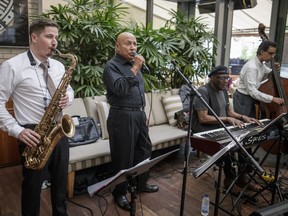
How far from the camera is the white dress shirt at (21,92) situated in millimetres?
1650

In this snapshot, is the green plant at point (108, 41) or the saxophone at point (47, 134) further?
the green plant at point (108, 41)

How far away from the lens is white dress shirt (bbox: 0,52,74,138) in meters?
1.65

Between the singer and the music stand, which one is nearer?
the music stand

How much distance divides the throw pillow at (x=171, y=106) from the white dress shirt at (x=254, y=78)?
0.92 m

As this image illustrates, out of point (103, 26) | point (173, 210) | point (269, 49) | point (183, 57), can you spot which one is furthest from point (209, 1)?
point (173, 210)

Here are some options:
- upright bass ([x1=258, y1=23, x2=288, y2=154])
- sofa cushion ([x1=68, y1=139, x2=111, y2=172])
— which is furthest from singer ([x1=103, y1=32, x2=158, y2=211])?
upright bass ([x1=258, y1=23, x2=288, y2=154])

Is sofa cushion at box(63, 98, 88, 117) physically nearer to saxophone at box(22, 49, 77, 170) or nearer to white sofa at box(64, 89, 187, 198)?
white sofa at box(64, 89, 187, 198)

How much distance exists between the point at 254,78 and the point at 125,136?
1.86 m

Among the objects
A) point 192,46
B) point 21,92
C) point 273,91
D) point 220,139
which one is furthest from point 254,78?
point 21,92

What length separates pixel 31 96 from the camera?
172 cm

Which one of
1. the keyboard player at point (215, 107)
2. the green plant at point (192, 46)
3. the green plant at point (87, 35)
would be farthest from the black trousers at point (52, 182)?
the green plant at point (192, 46)

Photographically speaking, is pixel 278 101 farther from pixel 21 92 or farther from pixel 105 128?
pixel 21 92

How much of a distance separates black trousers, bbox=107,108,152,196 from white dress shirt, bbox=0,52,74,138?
2.16 feet

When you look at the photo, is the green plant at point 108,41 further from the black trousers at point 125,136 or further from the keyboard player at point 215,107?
the black trousers at point 125,136
